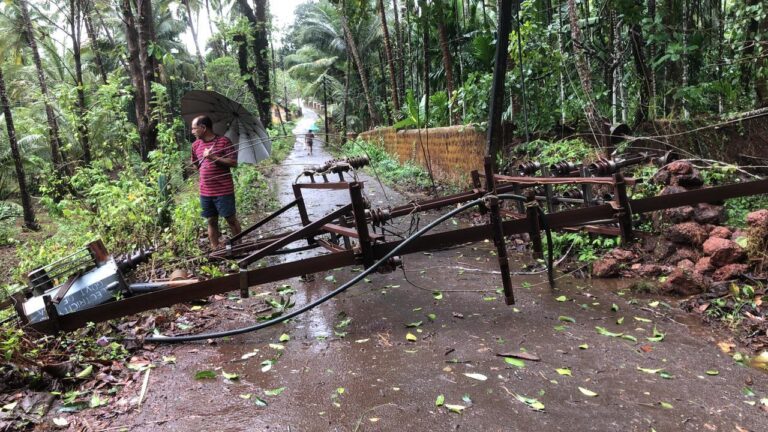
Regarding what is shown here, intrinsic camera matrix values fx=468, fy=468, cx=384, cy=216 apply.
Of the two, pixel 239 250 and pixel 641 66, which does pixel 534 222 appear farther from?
pixel 641 66

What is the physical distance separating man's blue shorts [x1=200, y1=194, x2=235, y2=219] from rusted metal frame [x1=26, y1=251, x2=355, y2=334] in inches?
93.1

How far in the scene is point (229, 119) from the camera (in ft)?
21.9

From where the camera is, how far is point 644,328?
356cm

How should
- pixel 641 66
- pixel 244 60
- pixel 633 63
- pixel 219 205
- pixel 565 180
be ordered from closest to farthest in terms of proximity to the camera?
pixel 565 180
pixel 219 205
pixel 641 66
pixel 633 63
pixel 244 60

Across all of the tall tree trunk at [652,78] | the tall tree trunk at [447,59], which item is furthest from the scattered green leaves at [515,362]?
the tall tree trunk at [447,59]

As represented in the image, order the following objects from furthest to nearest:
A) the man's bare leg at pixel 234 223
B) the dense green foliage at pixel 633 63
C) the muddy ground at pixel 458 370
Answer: the dense green foliage at pixel 633 63 → the man's bare leg at pixel 234 223 → the muddy ground at pixel 458 370

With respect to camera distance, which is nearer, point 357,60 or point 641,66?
A: point 641,66

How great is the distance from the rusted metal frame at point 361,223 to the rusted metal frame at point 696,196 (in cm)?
203

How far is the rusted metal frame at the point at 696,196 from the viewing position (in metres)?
3.58

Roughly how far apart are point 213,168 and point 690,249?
16.7 ft

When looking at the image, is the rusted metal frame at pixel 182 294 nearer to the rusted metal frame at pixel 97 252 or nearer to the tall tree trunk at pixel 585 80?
the rusted metal frame at pixel 97 252

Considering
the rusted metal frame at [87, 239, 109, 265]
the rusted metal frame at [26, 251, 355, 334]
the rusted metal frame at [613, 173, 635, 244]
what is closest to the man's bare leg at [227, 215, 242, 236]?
the rusted metal frame at [87, 239, 109, 265]

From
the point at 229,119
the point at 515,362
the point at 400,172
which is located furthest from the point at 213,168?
the point at 400,172

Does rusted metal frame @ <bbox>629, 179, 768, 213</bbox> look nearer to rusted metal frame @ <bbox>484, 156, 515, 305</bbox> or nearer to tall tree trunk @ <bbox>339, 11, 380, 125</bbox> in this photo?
rusted metal frame @ <bbox>484, 156, 515, 305</bbox>
